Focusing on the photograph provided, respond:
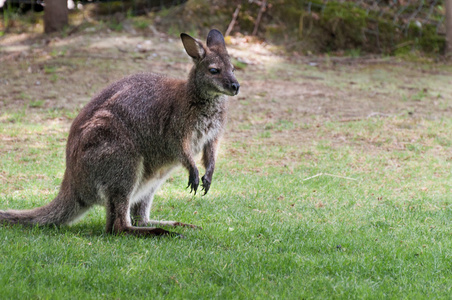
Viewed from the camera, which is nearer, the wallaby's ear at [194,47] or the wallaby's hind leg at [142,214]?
the wallaby's ear at [194,47]

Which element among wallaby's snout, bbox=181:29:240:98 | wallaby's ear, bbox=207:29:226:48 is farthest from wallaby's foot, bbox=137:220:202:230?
wallaby's ear, bbox=207:29:226:48

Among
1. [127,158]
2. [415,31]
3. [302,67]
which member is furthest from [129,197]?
[415,31]

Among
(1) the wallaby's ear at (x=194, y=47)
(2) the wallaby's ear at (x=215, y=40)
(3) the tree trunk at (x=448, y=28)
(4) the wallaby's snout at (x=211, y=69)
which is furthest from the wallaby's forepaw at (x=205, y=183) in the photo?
(3) the tree trunk at (x=448, y=28)

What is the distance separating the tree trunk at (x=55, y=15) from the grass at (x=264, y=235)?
17.2 feet

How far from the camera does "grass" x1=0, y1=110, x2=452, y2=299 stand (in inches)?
138

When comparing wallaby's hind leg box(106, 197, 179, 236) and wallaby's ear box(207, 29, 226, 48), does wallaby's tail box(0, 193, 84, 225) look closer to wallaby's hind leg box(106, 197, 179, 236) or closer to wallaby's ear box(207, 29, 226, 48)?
wallaby's hind leg box(106, 197, 179, 236)

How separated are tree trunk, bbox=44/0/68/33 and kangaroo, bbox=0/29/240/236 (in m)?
8.13

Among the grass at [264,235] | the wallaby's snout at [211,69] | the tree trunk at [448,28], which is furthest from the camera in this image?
the tree trunk at [448,28]

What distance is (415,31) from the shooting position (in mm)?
13633

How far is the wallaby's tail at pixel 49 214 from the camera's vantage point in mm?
4512

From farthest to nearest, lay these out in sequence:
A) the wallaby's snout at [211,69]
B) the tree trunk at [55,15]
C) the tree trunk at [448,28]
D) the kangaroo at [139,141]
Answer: the tree trunk at [448,28] → the tree trunk at [55,15] → the wallaby's snout at [211,69] → the kangaroo at [139,141]

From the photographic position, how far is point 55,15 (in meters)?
12.4

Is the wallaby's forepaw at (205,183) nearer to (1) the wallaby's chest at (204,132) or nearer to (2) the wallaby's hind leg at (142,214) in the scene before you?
(1) the wallaby's chest at (204,132)

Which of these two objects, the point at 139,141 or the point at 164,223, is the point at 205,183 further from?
the point at 139,141
